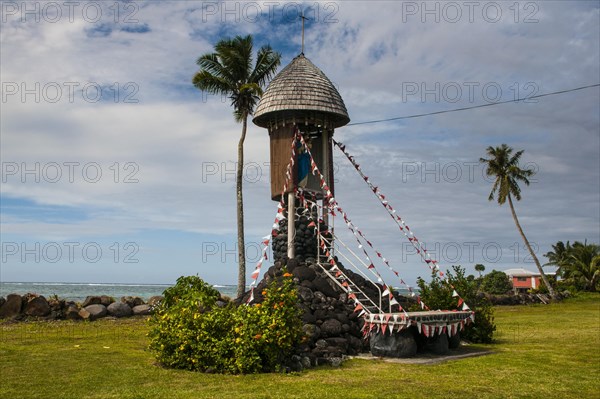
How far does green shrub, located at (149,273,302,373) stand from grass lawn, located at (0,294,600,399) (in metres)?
0.45

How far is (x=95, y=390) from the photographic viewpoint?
9742mm

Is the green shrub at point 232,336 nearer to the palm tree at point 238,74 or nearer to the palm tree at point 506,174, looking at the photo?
the palm tree at point 238,74

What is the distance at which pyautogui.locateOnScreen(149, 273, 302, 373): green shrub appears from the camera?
11.5 metres

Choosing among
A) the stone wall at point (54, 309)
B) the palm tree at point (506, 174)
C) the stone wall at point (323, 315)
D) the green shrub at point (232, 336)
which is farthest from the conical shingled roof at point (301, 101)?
the palm tree at point (506, 174)

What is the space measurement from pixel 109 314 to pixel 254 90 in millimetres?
13471

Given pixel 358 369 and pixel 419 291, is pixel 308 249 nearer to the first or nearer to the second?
pixel 419 291

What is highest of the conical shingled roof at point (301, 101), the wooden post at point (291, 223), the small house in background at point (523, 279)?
the conical shingled roof at point (301, 101)

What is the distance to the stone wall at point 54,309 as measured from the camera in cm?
2419

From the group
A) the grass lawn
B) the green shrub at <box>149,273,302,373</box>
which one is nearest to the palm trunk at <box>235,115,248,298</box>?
the grass lawn

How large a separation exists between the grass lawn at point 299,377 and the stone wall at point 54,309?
7.96m

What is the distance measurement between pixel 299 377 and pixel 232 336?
1740mm

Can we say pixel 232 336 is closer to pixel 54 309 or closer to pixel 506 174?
pixel 54 309

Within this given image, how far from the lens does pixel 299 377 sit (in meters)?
11.1

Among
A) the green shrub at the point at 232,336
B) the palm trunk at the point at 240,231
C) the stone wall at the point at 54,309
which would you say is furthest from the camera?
the palm trunk at the point at 240,231
